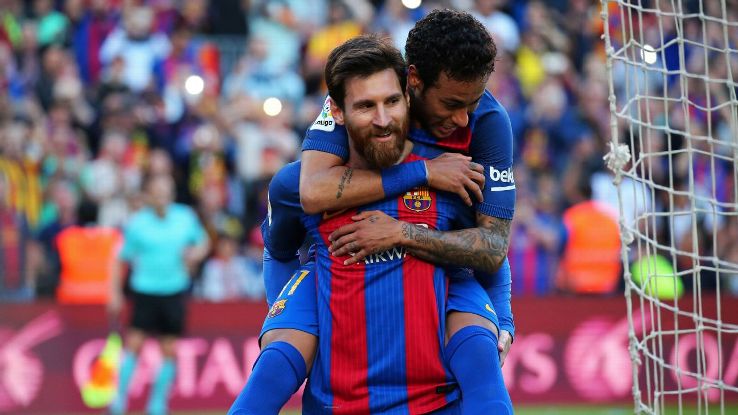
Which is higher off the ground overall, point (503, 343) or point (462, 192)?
point (462, 192)

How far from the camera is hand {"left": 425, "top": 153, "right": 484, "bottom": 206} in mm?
4332

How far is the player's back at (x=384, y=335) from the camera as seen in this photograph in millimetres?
4242

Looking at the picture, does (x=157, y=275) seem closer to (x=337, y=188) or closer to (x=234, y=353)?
(x=234, y=353)

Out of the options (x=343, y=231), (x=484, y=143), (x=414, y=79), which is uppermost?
(x=414, y=79)

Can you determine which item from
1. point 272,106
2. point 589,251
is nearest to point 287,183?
point 589,251

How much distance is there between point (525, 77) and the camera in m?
13.7

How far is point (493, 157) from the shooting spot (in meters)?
4.47

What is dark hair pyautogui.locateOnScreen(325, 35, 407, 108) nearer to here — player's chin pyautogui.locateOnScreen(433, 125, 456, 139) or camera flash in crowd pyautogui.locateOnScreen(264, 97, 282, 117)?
player's chin pyautogui.locateOnScreen(433, 125, 456, 139)

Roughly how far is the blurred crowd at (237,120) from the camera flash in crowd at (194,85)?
0.05ft

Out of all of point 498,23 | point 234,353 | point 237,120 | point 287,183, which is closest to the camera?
point 287,183

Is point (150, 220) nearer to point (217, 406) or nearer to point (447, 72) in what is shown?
point (217, 406)

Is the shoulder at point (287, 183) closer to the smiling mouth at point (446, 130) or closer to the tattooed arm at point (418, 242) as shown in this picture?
the tattooed arm at point (418, 242)

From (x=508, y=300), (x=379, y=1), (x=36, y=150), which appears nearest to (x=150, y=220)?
(x=36, y=150)

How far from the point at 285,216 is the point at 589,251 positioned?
7790 millimetres
